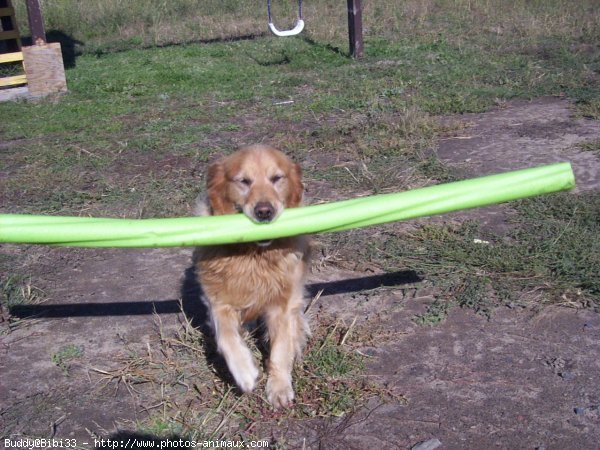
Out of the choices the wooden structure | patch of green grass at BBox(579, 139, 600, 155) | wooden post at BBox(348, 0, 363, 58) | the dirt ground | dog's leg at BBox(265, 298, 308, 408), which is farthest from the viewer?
wooden post at BBox(348, 0, 363, 58)

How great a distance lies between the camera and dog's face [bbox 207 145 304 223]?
136 inches

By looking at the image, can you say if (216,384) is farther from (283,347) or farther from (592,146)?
(592,146)

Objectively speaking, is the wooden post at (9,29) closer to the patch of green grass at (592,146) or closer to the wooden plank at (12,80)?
the wooden plank at (12,80)

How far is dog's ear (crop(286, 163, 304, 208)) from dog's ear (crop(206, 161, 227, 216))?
33 cm

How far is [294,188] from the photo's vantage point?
367cm

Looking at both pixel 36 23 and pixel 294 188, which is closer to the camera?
pixel 294 188

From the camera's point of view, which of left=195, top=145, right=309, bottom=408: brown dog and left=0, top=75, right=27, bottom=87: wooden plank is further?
left=0, top=75, right=27, bottom=87: wooden plank

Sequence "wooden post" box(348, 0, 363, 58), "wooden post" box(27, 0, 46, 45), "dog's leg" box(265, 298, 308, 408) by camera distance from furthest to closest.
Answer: "wooden post" box(348, 0, 363, 58)
"wooden post" box(27, 0, 46, 45)
"dog's leg" box(265, 298, 308, 408)

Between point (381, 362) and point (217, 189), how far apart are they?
118cm

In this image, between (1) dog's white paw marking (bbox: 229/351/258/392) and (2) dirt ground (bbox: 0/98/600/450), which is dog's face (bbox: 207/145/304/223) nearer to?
(1) dog's white paw marking (bbox: 229/351/258/392)

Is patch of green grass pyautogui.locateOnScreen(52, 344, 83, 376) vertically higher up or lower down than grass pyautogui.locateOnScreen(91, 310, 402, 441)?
lower down

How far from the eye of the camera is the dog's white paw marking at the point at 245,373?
10.4 ft

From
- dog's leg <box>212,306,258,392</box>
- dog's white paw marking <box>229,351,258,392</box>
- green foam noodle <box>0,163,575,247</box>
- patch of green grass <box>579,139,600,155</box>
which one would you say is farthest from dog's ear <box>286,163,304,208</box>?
patch of green grass <box>579,139,600,155</box>

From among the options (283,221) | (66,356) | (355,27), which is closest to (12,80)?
(355,27)
